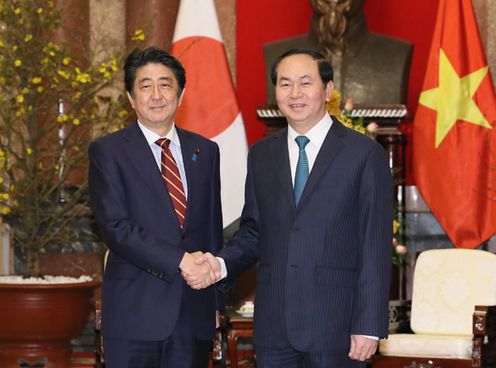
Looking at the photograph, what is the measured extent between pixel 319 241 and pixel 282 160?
1.04 ft

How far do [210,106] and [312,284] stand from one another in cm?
406

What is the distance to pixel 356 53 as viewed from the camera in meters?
6.96

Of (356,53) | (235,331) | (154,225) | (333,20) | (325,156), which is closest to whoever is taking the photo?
(325,156)

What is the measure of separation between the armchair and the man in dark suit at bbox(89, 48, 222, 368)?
2465 mm

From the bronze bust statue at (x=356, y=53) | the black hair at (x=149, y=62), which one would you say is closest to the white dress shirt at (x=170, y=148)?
the black hair at (x=149, y=62)

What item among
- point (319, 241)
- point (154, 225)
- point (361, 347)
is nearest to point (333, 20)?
point (154, 225)

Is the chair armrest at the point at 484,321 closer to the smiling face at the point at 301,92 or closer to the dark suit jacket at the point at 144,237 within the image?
the dark suit jacket at the point at 144,237

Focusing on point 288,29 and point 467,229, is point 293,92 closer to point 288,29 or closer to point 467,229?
point 467,229

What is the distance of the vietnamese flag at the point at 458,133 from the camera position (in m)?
6.96

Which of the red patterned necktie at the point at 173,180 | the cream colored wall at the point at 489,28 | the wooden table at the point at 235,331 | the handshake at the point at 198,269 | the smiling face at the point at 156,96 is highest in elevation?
the cream colored wall at the point at 489,28

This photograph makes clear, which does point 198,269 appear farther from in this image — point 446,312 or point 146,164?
point 446,312

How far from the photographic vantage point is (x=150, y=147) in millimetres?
3635

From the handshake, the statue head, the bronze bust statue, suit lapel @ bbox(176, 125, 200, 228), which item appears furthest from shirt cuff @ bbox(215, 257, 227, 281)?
the statue head

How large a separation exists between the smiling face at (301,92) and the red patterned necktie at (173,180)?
455 mm
